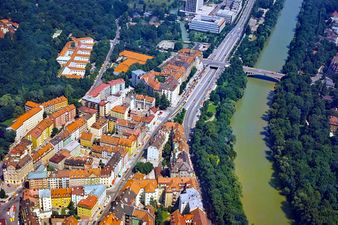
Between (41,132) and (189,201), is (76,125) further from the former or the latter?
(189,201)

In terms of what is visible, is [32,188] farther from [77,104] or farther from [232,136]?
[232,136]

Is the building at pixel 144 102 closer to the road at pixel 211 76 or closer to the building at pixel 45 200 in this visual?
the road at pixel 211 76

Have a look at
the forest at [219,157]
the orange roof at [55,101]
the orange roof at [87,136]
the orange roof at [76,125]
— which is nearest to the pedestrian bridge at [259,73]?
the forest at [219,157]

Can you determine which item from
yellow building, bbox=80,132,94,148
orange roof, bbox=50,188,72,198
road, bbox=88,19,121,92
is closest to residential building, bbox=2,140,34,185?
orange roof, bbox=50,188,72,198

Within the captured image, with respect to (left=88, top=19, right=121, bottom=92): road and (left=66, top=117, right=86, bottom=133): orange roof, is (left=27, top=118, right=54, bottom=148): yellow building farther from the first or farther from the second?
(left=88, top=19, right=121, bottom=92): road

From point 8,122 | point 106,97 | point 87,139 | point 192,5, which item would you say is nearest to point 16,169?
point 87,139
